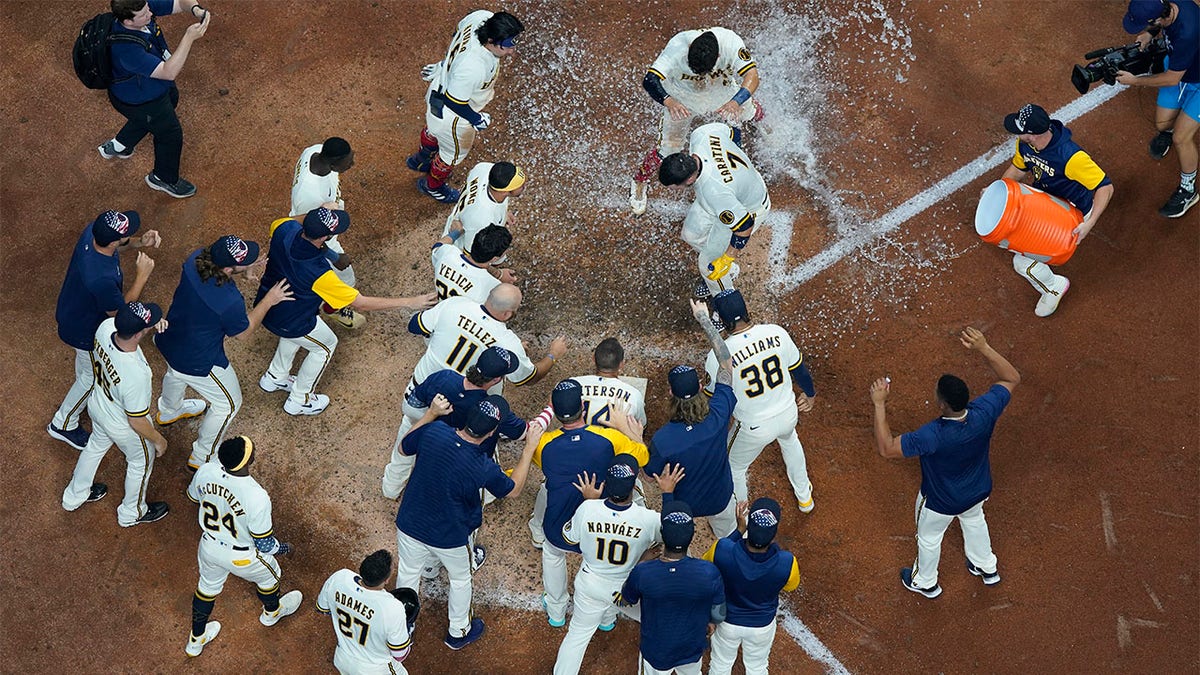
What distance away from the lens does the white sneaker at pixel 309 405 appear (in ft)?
34.3

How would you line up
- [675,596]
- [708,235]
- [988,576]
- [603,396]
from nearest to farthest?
1. [675,596]
2. [603,396]
3. [988,576]
4. [708,235]

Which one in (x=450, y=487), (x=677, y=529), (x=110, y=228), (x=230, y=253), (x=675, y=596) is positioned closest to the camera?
(x=677, y=529)

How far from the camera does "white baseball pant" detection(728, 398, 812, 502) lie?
938 cm

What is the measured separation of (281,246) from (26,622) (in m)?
3.61

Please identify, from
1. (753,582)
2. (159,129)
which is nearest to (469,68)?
(159,129)

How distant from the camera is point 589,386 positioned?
9078mm

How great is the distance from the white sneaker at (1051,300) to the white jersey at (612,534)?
4.45 m

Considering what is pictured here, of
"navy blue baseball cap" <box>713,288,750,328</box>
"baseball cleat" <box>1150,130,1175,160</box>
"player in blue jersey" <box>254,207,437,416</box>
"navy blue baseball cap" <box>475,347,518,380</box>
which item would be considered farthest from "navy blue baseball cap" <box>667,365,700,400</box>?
"baseball cleat" <box>1150,130,1175,160</box>

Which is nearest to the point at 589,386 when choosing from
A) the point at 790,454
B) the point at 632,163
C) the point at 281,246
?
the point at 790,454

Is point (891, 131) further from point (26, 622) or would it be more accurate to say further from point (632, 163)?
point (26, 622)

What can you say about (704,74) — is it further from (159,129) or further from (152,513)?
(152,513)

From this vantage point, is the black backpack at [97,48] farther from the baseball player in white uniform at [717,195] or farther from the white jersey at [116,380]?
the baseball player in white uniform at [717,195]

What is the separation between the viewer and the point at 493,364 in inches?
346

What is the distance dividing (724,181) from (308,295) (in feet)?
11.5
